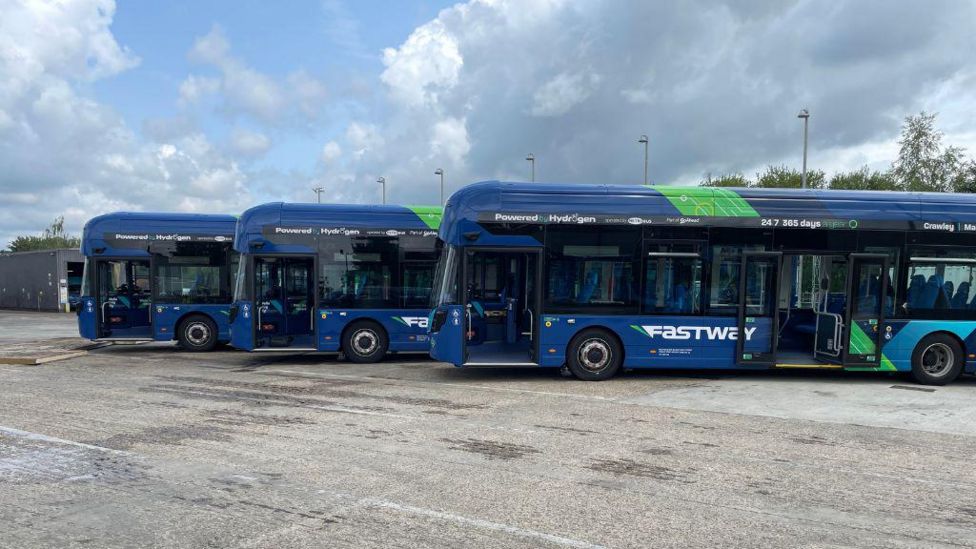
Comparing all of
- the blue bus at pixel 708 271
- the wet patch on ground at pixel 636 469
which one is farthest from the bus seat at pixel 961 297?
the wet patch on ground at pixel 636 469

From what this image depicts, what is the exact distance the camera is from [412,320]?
13594 mm

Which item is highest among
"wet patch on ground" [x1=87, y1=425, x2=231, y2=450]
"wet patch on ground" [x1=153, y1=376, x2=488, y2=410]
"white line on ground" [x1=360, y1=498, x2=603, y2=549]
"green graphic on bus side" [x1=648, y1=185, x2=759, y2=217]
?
"green graphic on bus side" [x1=648, y1=185, x2=759, y2=217]

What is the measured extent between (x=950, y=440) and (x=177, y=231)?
52.6 ft

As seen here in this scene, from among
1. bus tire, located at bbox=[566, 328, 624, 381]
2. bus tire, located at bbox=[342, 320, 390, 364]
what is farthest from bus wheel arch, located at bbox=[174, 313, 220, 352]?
bus tire, located at bbox=[566, 328, 624, 381]

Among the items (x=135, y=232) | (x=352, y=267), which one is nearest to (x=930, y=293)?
(x=352, y=267)

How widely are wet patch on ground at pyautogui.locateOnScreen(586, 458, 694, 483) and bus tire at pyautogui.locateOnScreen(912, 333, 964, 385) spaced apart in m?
7.69

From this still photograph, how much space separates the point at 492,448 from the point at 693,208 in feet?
20.6

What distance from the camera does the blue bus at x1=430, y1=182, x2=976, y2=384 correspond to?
427 inches

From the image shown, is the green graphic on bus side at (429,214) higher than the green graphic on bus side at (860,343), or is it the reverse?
the green graphic on bus side at (429,214)

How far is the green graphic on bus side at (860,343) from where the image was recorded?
1095 cm

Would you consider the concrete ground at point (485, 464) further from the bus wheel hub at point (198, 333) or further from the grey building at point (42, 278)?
the grey building at point (42, 278)

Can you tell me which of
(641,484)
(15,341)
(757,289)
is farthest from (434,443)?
(15,341)

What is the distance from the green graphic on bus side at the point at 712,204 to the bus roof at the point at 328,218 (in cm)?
530

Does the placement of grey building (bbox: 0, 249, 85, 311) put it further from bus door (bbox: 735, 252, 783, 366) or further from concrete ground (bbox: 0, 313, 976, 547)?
bus door (bbox: 735, 252, 783, 366)
